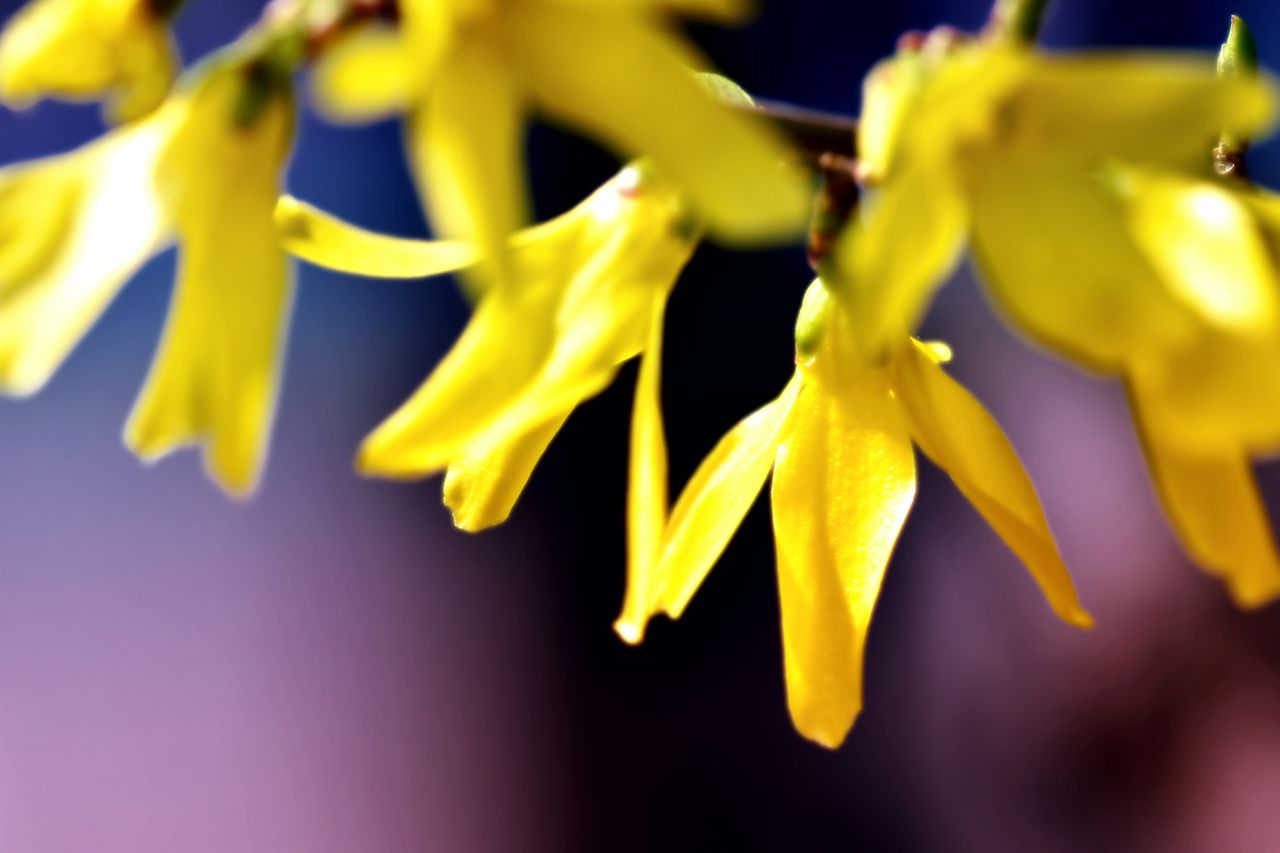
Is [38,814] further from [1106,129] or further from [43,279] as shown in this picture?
[1106,129]

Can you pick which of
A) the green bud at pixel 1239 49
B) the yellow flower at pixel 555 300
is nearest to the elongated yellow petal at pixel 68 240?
the yellow flower at pixel 555 300

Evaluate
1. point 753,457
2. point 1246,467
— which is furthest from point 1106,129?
point 753,457

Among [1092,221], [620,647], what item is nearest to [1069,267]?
[1092,221]

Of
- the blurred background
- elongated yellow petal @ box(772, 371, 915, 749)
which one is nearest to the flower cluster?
elongated yellow petal @ box(772, 371, 915, 749)

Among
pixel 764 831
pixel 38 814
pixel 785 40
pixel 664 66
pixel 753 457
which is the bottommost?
pixel 764 831

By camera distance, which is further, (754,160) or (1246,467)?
(1246,467)

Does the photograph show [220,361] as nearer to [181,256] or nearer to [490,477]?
[181,256]

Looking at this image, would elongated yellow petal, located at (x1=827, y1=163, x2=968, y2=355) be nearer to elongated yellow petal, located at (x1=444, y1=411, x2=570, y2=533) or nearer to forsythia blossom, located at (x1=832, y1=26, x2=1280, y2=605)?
forsythia blossom, located at (x1=832, y1=26, x2=1280, y2=605)
